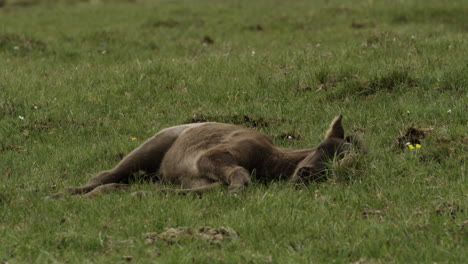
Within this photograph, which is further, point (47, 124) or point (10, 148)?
point (47, 124)

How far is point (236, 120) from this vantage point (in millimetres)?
9055

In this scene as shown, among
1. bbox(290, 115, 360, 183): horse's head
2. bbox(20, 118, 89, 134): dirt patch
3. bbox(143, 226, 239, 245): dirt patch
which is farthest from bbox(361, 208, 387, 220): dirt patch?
bbox(20, 118, 89, 134): dirt patch

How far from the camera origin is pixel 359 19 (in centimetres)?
1706

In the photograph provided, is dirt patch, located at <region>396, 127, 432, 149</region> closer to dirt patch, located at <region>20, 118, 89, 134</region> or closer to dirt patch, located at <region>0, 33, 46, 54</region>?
dirt patch, located at <region>20, 118, 89, 134</region>

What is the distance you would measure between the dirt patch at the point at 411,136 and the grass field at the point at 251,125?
0.08 ft

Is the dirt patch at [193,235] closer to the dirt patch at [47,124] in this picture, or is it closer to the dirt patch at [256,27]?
the dirt patch at [47,124]

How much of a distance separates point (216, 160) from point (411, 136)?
83.3 inches

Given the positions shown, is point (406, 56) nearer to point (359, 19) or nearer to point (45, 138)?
point (45, 138)

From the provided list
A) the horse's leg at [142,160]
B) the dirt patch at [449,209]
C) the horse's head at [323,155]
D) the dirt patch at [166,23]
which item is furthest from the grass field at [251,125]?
the dirt patch at [166,23]

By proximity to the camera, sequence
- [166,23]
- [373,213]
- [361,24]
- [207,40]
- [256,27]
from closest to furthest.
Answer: [373,213] < [207,40] < [361,24] < [256,27] < [166,23]

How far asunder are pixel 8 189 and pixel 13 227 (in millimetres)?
1033

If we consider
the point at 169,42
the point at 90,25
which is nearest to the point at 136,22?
the point at 90,25

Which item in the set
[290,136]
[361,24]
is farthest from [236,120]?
[361,24]

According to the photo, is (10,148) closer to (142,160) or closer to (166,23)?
(142,160)
